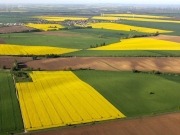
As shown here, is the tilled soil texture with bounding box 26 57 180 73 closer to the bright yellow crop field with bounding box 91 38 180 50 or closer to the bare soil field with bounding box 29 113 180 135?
the bright yellow crop field with bounding box 91 38 180 50

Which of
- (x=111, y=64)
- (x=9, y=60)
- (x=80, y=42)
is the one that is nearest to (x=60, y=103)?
(x=111, y=64)

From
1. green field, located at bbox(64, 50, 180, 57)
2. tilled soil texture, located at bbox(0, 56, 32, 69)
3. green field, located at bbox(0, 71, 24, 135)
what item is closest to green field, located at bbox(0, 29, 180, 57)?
green field, located at bbox(64, 50, 180, 57)

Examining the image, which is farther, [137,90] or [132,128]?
[137,90]

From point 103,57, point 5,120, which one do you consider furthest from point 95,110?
point 103,57

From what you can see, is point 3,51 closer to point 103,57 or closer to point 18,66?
point 18,66

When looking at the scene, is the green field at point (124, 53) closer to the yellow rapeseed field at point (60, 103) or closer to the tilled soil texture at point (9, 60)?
the tilled soil texture at point (9, 60)

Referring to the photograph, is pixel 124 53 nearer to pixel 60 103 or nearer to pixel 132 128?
pixel 60 103
